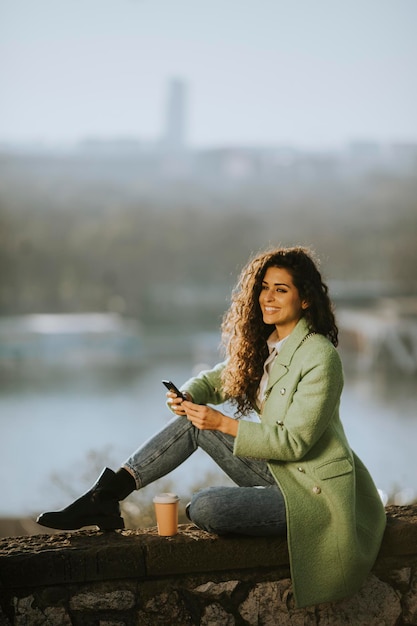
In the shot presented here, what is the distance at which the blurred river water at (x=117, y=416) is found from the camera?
6133 millimetres

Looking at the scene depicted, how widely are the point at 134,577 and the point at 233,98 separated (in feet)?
15.4

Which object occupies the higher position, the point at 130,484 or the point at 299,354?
the point at 299,354

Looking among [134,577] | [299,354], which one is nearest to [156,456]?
[134,577]

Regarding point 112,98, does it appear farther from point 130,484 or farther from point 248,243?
point 130,484

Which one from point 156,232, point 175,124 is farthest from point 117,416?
point 175,124

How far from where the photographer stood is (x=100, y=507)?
85.7 inches

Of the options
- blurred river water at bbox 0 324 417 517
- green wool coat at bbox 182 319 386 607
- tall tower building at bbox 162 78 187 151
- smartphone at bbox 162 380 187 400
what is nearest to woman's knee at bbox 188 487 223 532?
green wool coat at bbox 182 319 386 607

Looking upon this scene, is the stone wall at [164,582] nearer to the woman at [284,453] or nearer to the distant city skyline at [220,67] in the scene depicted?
the woman at [284,453]

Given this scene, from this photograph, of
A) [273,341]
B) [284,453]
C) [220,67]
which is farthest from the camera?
[220,67]

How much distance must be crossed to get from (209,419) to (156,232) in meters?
4.65

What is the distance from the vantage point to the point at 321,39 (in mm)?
5879

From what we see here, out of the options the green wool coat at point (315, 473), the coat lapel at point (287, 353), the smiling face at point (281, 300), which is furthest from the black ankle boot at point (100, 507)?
the smiling face at point (281, 300)

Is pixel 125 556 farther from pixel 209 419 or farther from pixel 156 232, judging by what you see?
pixel 156 232

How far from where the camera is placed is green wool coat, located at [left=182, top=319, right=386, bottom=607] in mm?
2061
